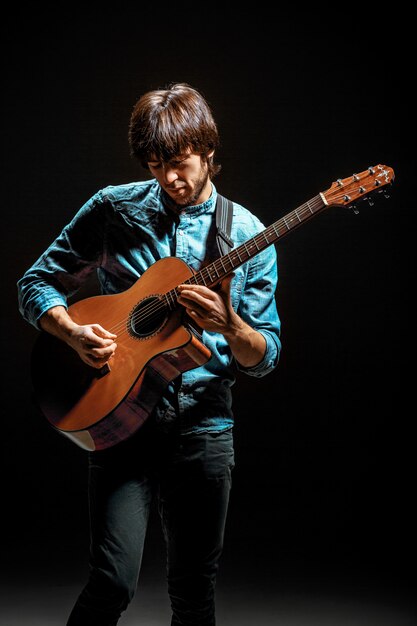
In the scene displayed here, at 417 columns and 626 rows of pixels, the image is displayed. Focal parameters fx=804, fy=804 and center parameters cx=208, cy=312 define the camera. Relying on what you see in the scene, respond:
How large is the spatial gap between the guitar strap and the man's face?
0.23 feet

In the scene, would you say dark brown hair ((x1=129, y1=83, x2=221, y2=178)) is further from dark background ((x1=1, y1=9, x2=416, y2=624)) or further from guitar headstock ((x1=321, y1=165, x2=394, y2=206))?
dark background ((x1=1, y1=9, x2=416, y2=624))

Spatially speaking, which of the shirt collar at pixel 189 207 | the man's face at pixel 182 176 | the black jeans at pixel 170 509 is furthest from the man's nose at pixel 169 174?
the black jeans at pixel 170 509

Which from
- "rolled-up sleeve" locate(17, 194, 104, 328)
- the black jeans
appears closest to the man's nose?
"rolled-up sleeve" locate(17, 194, 104, 328)

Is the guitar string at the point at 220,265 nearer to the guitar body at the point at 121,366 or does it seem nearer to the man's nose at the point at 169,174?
the guitar body at the point at 121,366

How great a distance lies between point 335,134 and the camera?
136 inches

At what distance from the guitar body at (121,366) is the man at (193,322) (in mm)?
39

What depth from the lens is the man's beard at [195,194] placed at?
2072 millimetres

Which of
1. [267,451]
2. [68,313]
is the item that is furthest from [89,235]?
[267,451]

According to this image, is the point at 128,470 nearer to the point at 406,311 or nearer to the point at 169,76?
the point at 406,311

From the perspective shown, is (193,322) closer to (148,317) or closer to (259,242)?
(148,317)

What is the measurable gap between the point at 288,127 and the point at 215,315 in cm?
184

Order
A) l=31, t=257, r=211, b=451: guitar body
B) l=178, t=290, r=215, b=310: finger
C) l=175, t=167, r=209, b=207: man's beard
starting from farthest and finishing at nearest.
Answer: l=175, t=167, r=209, b=207: man's beard < l=31, t=257, r=211, b=451: guitar body < l=178, t=290, r=215, b=310: finger

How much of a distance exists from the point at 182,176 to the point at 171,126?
13 centimetres

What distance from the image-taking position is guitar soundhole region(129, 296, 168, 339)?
2023 mm
